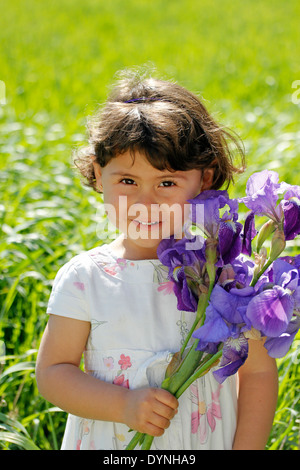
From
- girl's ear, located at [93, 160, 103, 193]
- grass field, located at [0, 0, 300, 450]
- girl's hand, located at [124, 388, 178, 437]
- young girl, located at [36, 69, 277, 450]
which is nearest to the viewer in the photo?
girl's hand, located at [124, 388, 178, 437]

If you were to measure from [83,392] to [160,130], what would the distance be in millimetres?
611

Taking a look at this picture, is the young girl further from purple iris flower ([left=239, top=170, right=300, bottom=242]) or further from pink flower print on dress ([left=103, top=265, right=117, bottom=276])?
purple iris flower ([left=239, top=170, right=300, bottom=242])

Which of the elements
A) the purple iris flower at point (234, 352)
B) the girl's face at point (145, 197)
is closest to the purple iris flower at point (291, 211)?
the purple iris flower at point (234, 352)

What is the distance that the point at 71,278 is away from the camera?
1496 millimetres

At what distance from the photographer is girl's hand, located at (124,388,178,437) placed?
50.6 inches

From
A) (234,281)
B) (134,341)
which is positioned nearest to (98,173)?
(134,341)

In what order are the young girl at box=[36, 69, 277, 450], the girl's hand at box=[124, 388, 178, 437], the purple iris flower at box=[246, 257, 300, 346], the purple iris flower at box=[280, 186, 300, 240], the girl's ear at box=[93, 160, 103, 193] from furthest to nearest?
the girl's ear at box=[93, 160, 103, 193] → the young girl at box=[36, 69, 277, 450] → the girl's hand at box=[124, 388, 178, 437] → the purple iris flower at box=[280, 186, 300, 240] → the purple iris flower at box=[246, 257, 300, 346]

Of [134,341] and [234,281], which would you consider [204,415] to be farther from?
[234,281]

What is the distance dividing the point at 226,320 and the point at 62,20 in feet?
29.5

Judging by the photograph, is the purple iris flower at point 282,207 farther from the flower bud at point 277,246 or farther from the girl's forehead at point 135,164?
the girl's forehead at point 135,164

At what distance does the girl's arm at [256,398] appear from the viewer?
1.49 metres

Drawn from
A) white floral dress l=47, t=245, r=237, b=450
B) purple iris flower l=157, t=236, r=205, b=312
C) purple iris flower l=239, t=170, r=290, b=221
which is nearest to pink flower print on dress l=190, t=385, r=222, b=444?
white floral dress l=47, t=245, r=237, b=450

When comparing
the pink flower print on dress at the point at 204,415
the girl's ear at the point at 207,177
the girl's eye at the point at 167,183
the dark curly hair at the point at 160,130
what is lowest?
the pink flower print on dress at the point at 204,415

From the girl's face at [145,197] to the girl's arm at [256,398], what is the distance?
345 mm
